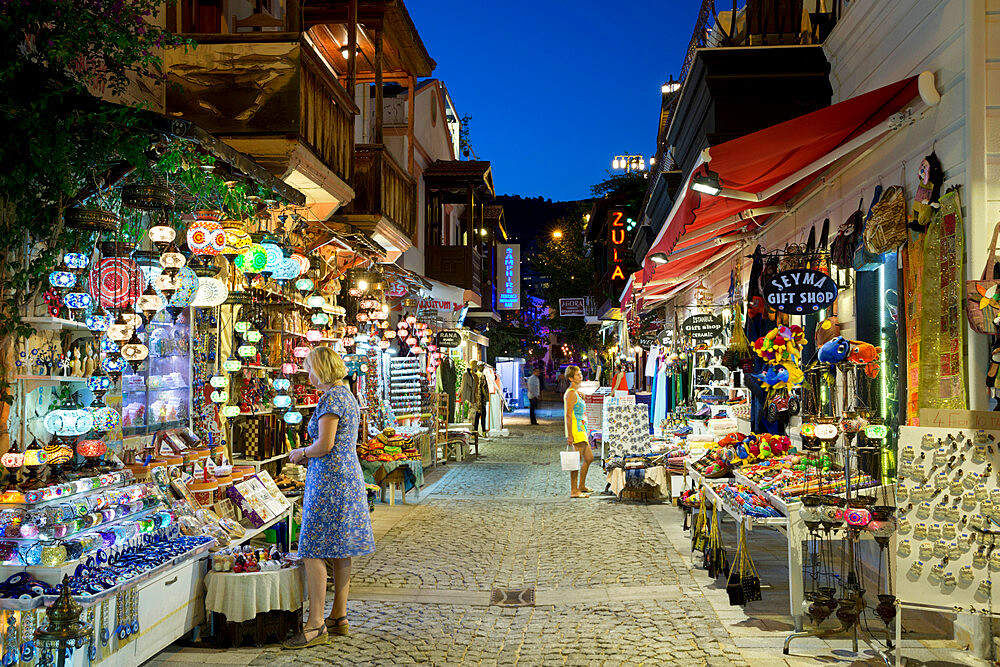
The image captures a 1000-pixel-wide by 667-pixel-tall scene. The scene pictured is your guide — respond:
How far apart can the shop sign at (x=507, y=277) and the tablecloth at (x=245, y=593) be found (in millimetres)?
24920

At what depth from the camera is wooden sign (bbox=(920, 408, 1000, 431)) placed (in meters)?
4.84

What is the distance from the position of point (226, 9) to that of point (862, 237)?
25.4 ft

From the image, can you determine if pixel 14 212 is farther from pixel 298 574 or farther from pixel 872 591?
pixel 872 591

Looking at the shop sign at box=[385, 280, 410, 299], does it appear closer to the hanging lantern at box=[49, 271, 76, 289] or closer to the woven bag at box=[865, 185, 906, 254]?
the hanging lantern at box=[49, 271, 76, 289]

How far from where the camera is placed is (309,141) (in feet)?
28.3

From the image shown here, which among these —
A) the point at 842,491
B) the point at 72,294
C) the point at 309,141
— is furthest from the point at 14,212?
the point at 842,491

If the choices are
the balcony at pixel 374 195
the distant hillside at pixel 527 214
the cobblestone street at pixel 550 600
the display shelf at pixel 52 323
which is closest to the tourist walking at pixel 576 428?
the cobblestone street at pixel 550 600

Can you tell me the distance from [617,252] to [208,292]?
19719 millimetres

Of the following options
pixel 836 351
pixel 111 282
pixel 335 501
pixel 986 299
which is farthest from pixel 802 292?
pixel 111 282

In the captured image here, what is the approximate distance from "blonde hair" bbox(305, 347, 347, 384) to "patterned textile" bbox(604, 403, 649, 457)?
7915mm

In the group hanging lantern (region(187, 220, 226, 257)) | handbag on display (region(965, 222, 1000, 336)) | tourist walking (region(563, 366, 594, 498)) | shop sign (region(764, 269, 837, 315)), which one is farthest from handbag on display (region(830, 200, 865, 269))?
tourist walking (region(563, 366, 594, 498))

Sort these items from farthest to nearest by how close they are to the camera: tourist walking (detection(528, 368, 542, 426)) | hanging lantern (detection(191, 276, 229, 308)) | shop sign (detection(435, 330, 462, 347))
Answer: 1. tourist walking (detection(528, 368, 542, 426))
2. shop sign (detection(435, 330, 462, 347))
3. hanging lantern (detection(191, 276, 229, 308))

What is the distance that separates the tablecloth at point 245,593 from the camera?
18.9 feet

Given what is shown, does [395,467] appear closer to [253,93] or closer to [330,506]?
[253,93]
